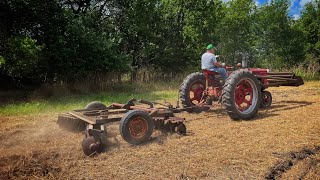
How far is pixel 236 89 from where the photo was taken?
27.7 feet

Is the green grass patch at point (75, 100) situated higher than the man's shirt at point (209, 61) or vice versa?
the man's shirt at point (209, 61)

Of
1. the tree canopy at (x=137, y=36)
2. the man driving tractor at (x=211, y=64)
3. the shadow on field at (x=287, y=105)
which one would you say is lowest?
the shadow on field at (x=287, y=105)

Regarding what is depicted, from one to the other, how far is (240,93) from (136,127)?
3426 mm

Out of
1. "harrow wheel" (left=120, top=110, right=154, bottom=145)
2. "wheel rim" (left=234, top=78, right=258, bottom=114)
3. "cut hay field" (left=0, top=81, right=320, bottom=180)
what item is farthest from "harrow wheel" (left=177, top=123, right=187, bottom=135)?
"wheel rim" (left=234, top=78, right=258, bottom=114)

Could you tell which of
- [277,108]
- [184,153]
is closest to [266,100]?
[277,108]

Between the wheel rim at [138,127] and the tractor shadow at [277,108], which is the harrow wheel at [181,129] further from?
the tractor shadow at [277,108]

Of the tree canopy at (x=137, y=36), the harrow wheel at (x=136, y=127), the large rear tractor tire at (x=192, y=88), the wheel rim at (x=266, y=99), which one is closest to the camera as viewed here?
the harrow wheel at (x=136, y=127)

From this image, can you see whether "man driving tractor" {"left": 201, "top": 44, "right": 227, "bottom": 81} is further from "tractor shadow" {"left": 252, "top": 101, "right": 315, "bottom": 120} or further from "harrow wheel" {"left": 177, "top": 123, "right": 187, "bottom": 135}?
"harrow wheel" {"left": 177, "top": 123, "right": 187, "bottom": 135}

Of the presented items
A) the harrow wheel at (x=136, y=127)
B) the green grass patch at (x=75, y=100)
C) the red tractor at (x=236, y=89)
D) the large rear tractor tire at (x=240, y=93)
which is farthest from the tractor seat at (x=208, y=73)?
the green grass patch at (x=75, y=100)

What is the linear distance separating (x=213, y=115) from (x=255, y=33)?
78.7 feet

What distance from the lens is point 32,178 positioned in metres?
4.64

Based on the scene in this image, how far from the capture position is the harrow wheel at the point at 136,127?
5.98 m

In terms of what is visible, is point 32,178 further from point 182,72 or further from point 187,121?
point 182,72

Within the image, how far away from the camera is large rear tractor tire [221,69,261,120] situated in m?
7.96
